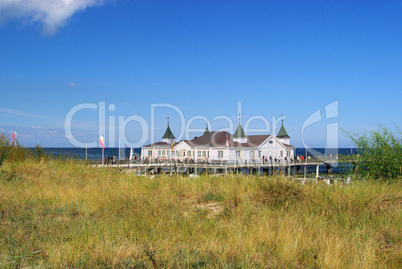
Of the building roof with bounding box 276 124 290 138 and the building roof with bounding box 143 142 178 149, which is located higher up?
the building roof with bounding box 276 124 290 138

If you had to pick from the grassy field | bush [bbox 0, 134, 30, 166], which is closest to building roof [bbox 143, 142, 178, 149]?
bush [bbox 0, 134, 30, 166]

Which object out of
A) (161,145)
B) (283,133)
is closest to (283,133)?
(283,133)

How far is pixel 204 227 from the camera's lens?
20.3 ft

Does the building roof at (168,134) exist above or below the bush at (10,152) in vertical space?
above

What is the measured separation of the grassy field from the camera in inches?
179

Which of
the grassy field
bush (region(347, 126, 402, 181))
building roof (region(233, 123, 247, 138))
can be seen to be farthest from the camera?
building roof (region(233, 123, 247, 138))

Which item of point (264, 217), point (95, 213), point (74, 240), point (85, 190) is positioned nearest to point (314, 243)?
point (264, 217)

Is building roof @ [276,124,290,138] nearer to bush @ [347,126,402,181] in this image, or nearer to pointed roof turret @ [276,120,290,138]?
pointed roof turret @ [276,120,290,138]

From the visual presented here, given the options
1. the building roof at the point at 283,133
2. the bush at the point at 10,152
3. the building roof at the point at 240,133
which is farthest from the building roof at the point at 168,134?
the bush at the point at 10,152

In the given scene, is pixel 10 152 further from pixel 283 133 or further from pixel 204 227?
pixel 283 133

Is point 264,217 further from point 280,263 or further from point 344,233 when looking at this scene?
point 280,263

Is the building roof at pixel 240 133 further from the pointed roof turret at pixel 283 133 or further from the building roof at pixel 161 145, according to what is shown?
the pointed roof turret at pixel 283 133

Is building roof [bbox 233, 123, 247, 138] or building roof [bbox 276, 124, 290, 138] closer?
building roof [bbox 233, 123, 247, 138]

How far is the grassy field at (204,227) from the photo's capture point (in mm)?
4551
